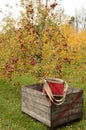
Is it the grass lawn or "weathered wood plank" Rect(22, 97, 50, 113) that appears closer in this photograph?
"weathered wood plank" Rect(22, 97, 50, 113)

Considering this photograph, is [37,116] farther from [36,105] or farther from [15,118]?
[15,118]

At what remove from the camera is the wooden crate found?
23.4 ft

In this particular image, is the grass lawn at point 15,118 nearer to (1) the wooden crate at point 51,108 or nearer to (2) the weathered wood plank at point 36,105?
(1) the wooden crate at point 51,108

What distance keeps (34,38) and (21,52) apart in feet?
2.21

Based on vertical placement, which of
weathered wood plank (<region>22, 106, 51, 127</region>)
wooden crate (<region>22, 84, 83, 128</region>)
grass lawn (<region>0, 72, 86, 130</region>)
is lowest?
grass lawn (<region>0, 72, 86, 130</region>)

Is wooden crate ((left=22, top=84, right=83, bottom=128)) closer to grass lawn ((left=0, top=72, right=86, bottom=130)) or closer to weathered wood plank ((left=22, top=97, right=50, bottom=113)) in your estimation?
weathered wood plank ((left=22, top=97, right=50, bottom=113))

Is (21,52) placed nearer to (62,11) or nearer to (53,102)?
(62,11)

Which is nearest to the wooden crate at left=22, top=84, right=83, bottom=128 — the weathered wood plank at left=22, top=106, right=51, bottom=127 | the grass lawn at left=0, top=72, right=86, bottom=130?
the weathered wood plank at left=22, top=106, right=51, bottom=127

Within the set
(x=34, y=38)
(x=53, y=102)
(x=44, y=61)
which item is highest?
(x=34, y=38)

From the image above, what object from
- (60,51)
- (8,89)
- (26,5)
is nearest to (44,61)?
(60,51)

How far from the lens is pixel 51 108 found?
23.1 feet

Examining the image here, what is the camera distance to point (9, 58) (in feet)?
30.4

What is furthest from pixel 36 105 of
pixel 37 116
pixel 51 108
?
pixel 51 108

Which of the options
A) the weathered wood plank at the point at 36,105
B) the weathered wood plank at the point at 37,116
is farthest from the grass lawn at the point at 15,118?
the weathered wood plank at the point at 36,105
